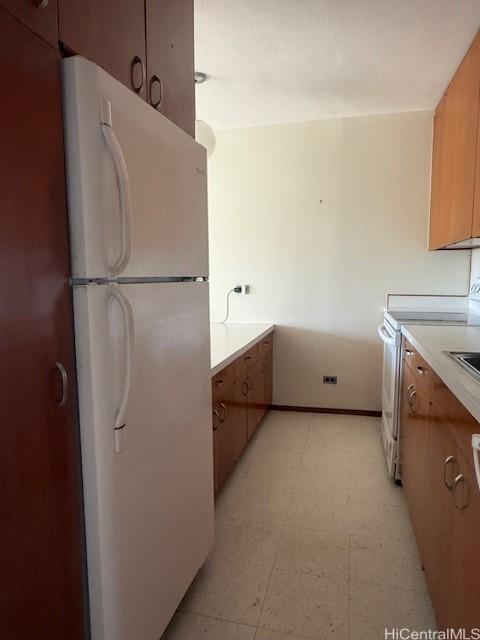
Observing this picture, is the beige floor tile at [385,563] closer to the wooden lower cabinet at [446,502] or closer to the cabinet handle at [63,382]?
the wooden lower cabinet at [446,502]

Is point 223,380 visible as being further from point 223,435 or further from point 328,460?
point 328,460

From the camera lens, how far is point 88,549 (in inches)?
42.7

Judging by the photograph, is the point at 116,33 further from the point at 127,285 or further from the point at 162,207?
the point at 127,285

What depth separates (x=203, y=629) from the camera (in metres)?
1.51

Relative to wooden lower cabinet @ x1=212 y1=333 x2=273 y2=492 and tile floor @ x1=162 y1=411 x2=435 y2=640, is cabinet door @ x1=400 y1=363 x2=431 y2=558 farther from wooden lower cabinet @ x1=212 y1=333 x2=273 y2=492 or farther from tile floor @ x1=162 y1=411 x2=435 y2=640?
wooden lower cabinet @ x1=212 y1=333 x2=273 y2=492

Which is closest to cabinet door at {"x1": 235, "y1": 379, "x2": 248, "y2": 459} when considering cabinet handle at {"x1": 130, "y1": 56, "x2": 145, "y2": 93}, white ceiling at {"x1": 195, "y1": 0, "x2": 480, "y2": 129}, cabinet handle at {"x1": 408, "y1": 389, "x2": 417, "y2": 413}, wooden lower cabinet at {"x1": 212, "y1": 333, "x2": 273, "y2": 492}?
wooden lower cabinet at {"x1": 212, "y1": 333, "x2": 273, "y2": 492}

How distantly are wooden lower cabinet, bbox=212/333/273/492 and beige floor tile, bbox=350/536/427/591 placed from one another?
0.79m

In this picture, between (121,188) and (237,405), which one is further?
(237,405)

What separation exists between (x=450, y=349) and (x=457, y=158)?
1.40 m

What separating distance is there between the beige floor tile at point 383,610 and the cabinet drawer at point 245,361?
1.27 metres

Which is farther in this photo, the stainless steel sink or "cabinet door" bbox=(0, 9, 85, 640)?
the stainless steel sink

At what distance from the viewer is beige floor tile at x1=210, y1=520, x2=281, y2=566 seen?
1.89 metres

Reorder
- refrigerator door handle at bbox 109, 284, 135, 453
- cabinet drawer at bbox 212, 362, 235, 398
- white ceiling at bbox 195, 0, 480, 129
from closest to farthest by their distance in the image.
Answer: refrigerator door handle at bbox 109, 284, 135, 453 → white ceiling at bbox 195, 0, 480, 129 → cabinet drawer at bbox 212, 362, 235, 398

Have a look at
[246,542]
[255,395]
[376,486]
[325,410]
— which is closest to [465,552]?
[246,542]
